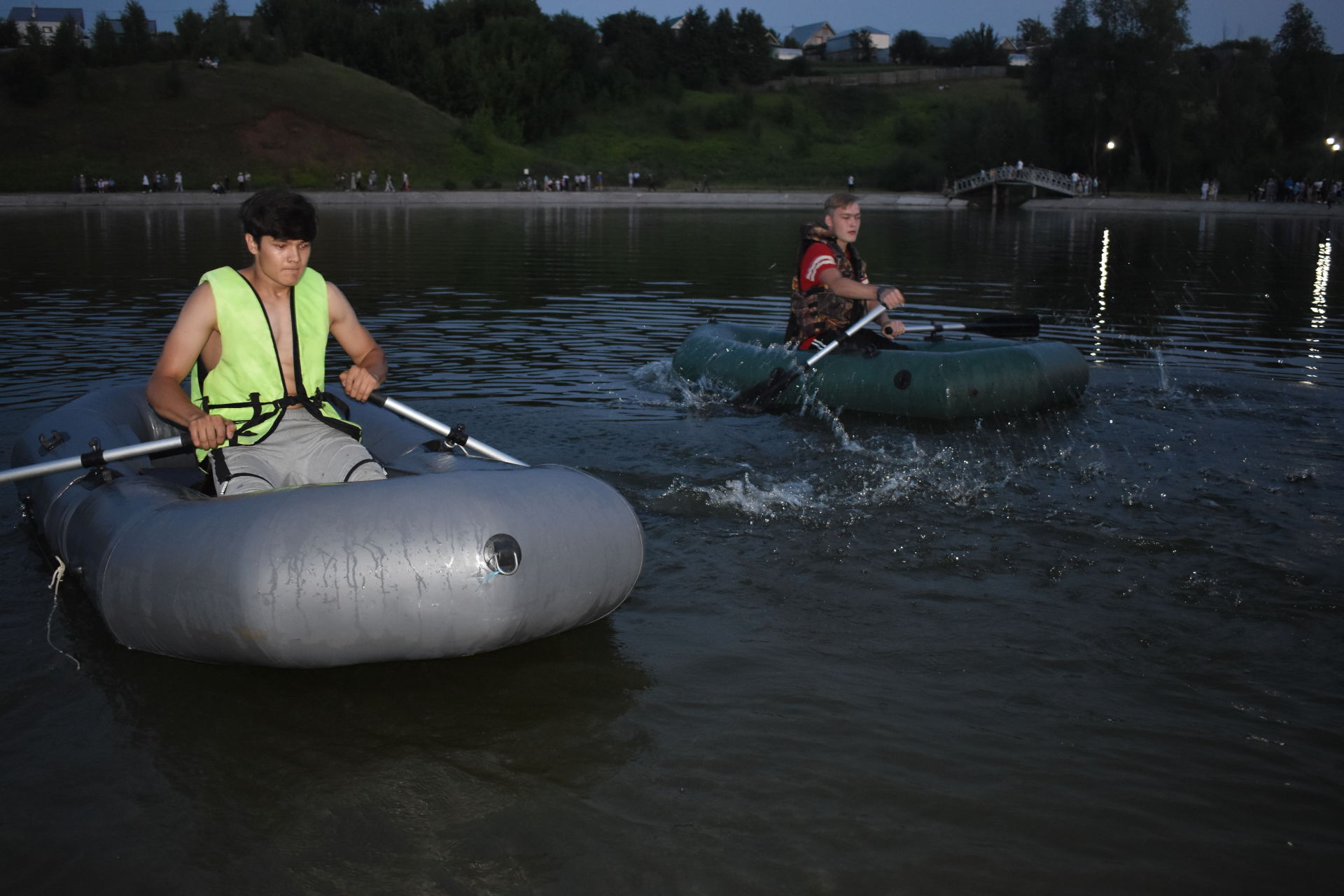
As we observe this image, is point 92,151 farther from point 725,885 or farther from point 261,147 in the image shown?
point 725,885

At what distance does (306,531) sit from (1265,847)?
310cm

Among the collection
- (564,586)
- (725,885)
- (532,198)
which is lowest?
(725,885)

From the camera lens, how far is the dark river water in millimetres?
3271

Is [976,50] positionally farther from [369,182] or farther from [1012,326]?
[1012,326]

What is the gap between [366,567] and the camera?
3939mm

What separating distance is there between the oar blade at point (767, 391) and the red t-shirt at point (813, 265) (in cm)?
76

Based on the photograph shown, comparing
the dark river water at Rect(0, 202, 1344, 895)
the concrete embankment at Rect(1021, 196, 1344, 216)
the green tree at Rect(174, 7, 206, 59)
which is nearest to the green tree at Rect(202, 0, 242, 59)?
the green tree at Rect(174, 7, 206, 59)

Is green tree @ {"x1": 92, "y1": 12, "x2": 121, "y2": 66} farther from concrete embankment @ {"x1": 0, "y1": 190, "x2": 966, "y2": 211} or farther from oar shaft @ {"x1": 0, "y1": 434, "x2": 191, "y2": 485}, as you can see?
oar shaft @ {"x1": 0, "y1": 434, "x2": 191, "y2": 485}

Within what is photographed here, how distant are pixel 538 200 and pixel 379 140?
50.3ft

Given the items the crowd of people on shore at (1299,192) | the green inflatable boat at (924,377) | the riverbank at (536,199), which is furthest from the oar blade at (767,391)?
the riverbank at (536,199)

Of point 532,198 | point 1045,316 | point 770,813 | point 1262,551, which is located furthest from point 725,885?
point 532,198

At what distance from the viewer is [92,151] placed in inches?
2142

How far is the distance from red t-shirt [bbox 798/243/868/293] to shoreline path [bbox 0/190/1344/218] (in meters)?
38.7

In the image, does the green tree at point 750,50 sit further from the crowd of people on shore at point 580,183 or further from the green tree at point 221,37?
the green tree at point 221,37
